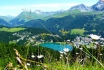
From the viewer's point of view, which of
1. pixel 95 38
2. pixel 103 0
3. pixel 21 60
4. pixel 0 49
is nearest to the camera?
pixel 103 0

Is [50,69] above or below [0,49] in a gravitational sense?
above

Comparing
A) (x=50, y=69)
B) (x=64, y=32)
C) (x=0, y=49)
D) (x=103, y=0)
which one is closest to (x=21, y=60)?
(x=103, y=0)

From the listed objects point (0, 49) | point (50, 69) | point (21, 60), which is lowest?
point (0, 49)

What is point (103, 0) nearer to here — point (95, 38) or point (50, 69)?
point (95, 38)

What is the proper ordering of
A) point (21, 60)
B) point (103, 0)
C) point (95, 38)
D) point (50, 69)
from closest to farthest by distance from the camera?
point (103, 0), point (21, 60), point (95, 38), point (50, 69)

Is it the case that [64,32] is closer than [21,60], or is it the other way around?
[21,60]

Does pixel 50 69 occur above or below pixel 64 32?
below

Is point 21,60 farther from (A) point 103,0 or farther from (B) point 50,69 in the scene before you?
(B) point 50,69

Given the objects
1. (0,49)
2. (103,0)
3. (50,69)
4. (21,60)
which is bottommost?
(0,49)

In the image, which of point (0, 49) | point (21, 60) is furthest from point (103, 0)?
→ point (0, 49)
